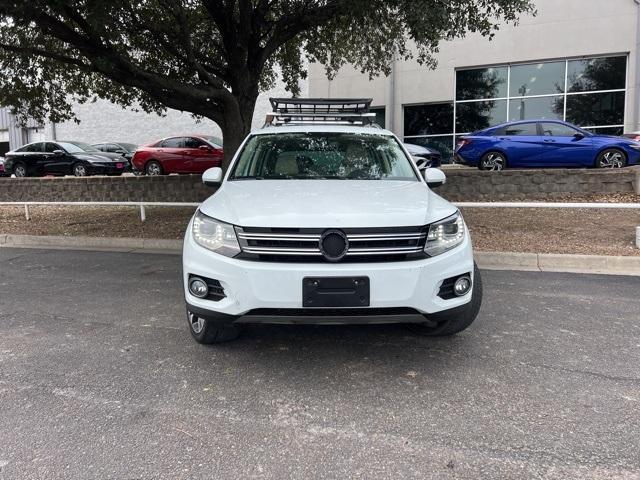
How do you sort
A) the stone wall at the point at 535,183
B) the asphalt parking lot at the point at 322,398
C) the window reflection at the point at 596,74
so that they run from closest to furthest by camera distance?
the asphalt parking lot at the point at 322,398 < the stone wall at the point at 535,183 < the window reflection at the point at 596,74

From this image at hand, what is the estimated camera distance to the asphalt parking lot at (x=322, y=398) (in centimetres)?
252

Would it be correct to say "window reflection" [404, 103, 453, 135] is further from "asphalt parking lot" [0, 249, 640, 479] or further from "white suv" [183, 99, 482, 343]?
"white suv" [183, 99, 482, 343]

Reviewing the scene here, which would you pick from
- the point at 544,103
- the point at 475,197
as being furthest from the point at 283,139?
the point at 544,103

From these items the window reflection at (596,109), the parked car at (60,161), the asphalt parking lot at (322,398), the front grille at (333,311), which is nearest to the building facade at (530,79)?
the window reflection at (596,109)

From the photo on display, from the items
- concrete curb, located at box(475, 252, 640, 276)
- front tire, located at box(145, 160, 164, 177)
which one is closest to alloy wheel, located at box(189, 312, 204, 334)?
concrete curb, located at box(475, 252, 640, 276)

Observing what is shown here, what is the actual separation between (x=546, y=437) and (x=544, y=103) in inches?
750

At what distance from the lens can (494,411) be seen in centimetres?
298

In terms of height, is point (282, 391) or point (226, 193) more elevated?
point (226, 193)

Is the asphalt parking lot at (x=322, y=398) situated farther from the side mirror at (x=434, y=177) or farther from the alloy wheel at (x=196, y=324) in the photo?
the side mirror at (x=434, y=177)

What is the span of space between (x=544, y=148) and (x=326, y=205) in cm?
1045

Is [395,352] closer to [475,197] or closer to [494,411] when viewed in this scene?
[494,411]

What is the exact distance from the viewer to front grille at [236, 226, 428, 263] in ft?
10.3

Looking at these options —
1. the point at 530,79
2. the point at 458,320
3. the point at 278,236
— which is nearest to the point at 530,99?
the point at 530,79

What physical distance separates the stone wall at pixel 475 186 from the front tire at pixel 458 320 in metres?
7.73
